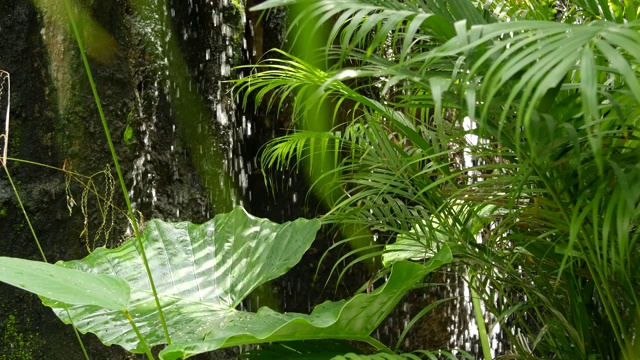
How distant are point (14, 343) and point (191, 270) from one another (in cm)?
132

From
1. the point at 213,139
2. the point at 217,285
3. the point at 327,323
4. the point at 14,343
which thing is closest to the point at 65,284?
the point at 327,323

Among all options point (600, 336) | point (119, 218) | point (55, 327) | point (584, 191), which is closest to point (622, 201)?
point (584, 191)

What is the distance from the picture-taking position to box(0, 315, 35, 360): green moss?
9.14ft

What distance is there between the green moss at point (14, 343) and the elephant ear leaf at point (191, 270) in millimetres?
1139

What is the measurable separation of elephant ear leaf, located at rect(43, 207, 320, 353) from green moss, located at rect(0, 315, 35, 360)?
1.14m

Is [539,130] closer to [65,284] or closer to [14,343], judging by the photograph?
[65,284]

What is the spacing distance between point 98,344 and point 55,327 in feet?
0.59

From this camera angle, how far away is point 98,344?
2.81 m

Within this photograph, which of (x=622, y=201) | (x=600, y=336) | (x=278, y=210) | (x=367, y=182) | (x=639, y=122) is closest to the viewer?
(x=622, y=201)

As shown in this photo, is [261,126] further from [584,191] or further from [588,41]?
[588,41]

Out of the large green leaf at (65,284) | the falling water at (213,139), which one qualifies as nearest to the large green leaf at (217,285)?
the large green leaf at (65,284)

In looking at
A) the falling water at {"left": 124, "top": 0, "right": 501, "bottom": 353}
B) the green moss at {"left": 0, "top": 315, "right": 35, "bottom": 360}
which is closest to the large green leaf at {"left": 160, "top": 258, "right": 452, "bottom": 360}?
the green moss at {"left": 0, "top": 315, "right": 35, "bottom": 360}

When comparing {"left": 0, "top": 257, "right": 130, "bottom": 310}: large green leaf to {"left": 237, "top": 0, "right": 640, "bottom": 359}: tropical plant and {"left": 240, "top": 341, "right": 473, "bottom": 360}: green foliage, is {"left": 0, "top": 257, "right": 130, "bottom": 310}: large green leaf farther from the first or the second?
{"left": 240, "top": 341, "right": 473, "bottom": 360}: green foliage

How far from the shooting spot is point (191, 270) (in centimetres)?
183
